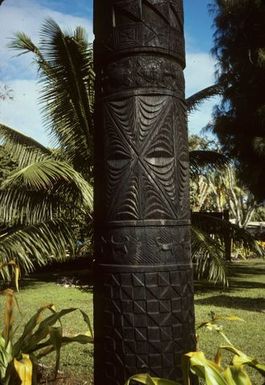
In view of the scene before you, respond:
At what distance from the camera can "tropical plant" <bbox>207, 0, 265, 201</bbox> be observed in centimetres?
1126

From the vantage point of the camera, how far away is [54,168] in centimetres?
841

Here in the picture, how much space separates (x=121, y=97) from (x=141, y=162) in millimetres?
327

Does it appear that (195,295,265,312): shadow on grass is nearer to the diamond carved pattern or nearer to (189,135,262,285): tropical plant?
(189,135,262,285): tropical plant

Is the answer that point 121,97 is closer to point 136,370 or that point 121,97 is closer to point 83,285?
point 136,370

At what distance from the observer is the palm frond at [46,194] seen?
27.9ft

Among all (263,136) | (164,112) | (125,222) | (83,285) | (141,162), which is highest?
(263,136)

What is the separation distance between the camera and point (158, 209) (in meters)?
2.07

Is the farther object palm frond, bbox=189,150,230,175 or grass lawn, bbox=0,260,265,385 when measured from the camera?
palm frond, bbox=189,150,230,175

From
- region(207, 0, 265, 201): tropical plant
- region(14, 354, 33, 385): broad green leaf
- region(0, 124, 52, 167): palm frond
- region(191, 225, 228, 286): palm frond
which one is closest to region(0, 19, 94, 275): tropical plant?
region(0, 124, 52, 167): palm frond

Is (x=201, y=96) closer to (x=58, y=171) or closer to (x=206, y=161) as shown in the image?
(x=206, y=161)

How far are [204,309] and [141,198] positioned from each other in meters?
6.10

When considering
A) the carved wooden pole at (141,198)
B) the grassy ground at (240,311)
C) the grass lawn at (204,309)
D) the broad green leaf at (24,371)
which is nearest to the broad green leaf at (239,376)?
the carved wooden pole at (141,198)

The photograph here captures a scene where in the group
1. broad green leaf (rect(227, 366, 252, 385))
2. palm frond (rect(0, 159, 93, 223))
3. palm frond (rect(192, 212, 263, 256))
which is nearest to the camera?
broad green leaf (rect(227, 366, 252, 385))

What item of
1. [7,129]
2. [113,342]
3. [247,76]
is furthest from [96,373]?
[247,76]
